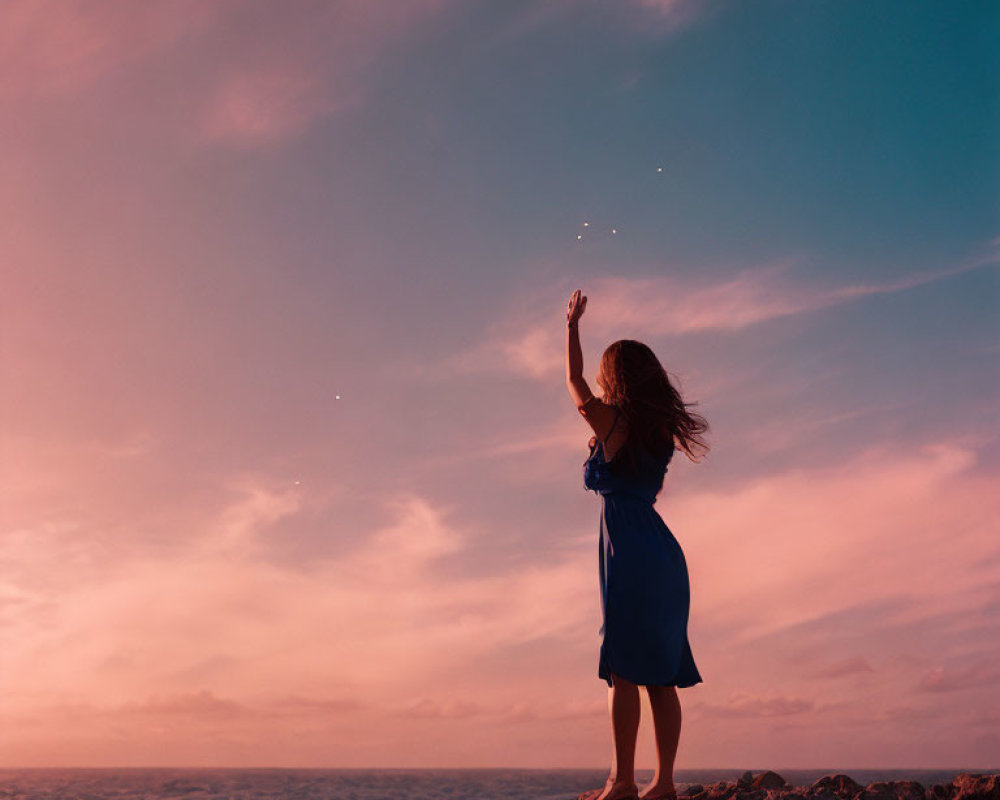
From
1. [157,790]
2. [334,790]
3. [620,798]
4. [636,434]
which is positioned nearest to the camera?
[620,798]

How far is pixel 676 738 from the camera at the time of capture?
5.93 meters

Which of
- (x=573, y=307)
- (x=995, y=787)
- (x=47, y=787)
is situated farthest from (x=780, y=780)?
(x=47, y=787)

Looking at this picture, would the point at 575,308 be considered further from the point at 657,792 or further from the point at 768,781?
the point at 768,781

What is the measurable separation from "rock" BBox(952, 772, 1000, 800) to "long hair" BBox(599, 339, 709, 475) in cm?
343

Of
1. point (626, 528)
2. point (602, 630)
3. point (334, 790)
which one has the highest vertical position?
point (626, 528)

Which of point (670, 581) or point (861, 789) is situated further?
point (861, 789)

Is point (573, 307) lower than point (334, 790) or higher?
higher

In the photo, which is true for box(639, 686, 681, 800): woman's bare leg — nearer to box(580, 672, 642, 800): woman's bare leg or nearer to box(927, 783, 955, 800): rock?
box(580, 672, 642, 800): woman's bare leg

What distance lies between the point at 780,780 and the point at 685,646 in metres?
2.11

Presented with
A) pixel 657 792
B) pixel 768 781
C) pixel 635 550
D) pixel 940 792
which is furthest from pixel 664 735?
pixel 940 792

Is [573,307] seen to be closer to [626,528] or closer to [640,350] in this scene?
[640,350]

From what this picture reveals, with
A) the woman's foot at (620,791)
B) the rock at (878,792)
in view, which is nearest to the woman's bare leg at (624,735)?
the woman's foot at (620,791)

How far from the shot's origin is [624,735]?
567 cm

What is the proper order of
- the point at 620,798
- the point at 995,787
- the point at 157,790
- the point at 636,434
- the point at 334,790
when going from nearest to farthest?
the point at 620,798 < the point at 636,434 < the point at 995,787 < the point at 157,790 < the point at 334,790
